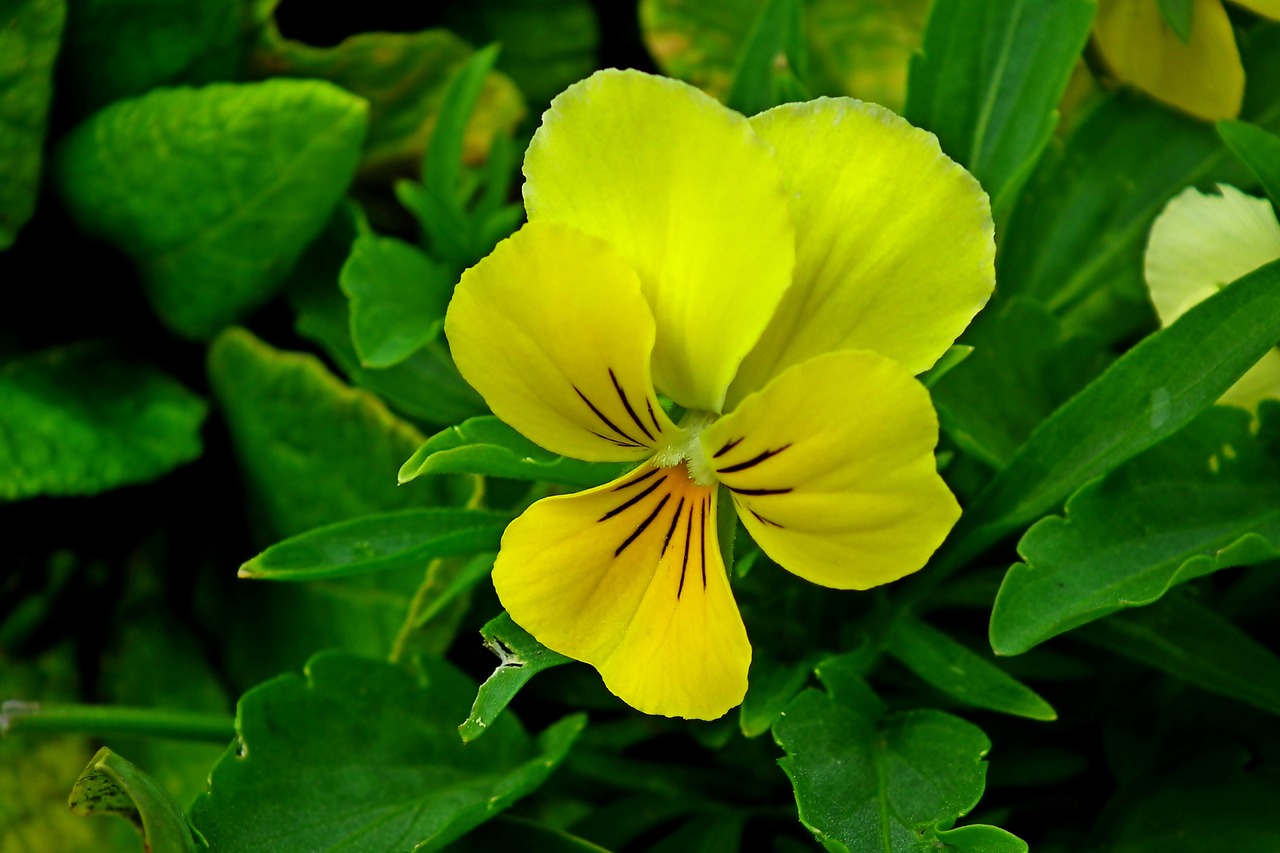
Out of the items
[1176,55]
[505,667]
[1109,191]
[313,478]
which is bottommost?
[313,478]

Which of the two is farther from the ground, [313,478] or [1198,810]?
[1198,810]

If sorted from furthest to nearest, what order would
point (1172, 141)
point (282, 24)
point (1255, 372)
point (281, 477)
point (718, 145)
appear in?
point (282, 24) < point (281, 477) < point (1172, 141) < point (1255, 372) < point (718, 145)

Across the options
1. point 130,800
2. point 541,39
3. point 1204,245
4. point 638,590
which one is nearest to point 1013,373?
point 1204,245

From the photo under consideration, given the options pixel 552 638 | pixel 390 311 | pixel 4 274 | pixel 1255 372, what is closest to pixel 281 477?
pixel 390 311

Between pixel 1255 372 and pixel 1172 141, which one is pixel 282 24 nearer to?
pixel 1172 141

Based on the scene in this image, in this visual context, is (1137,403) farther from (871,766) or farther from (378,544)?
(378,544)

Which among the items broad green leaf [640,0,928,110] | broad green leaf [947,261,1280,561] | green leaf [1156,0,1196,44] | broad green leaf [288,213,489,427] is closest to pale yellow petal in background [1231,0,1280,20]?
green leaf [1156,0,1196,44]

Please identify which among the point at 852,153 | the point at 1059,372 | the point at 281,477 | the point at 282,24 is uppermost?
the point at 852,153
